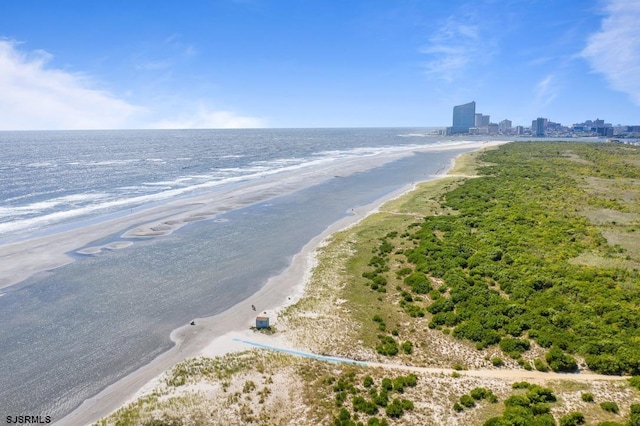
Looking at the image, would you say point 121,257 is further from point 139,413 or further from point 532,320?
point 532,320

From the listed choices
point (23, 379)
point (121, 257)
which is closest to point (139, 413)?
point (23, 379)

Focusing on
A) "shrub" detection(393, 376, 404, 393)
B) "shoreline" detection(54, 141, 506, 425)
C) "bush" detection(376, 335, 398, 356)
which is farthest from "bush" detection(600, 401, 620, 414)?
"shoreline" detection(54, 141, 506, 425)

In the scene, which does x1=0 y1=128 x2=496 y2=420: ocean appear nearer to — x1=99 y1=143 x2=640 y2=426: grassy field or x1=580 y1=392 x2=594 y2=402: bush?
x1=99 y1=143 x2=640 y2=426: grassy field

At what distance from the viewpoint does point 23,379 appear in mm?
28172

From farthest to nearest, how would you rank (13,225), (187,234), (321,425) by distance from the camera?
(13,225), (187,234), (321,425)

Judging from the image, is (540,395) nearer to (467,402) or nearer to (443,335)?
(467,402)

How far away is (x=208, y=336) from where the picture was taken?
3353 centimetres

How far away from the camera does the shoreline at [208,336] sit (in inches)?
1010

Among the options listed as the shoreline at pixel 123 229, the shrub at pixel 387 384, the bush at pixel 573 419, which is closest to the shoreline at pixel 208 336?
the shrub at pixel 387 384

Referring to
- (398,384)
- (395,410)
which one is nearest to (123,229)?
(398,384)

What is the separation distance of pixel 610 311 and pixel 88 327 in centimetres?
4488

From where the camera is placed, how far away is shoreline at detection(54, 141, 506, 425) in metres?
25.6

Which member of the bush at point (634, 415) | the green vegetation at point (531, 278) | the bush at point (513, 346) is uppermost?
the green vegetation at point (531, 278)

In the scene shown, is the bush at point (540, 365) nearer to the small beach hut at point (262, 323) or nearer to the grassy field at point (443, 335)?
the grassy field at point (443, 335)
